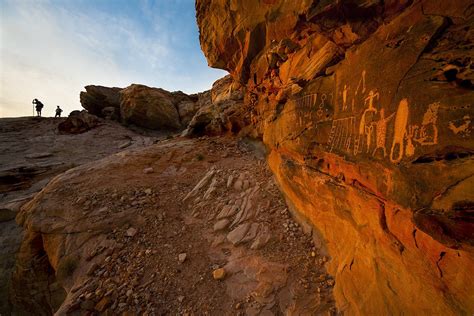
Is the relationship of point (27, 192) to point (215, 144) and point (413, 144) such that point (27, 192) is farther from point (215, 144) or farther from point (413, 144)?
point (413, 144)

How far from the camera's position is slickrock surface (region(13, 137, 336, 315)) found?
3.97 meters

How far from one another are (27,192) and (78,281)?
1143 cm

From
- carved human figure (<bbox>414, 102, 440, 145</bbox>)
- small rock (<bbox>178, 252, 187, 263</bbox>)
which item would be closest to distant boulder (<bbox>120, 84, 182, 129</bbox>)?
small rock (<bbox>178, 252, 187, 263</bbox>)

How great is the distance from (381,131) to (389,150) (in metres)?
0.31

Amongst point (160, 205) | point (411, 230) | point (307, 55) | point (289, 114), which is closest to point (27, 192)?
point (160, 205)

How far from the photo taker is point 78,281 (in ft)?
15.3

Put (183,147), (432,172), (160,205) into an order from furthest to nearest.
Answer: (183,147)
(160,205)
(432,172)

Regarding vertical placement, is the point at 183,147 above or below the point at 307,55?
below

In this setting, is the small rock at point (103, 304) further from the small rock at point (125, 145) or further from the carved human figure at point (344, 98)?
the small rock at point (125, 145)

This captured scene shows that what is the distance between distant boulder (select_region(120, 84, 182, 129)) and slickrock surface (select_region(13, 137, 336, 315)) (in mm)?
16822

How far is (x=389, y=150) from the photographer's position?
2.77m

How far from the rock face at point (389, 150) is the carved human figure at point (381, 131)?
0.01 meters

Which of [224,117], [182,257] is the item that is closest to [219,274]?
[182,257]

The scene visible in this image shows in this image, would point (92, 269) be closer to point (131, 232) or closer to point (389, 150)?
point (131, 232)
